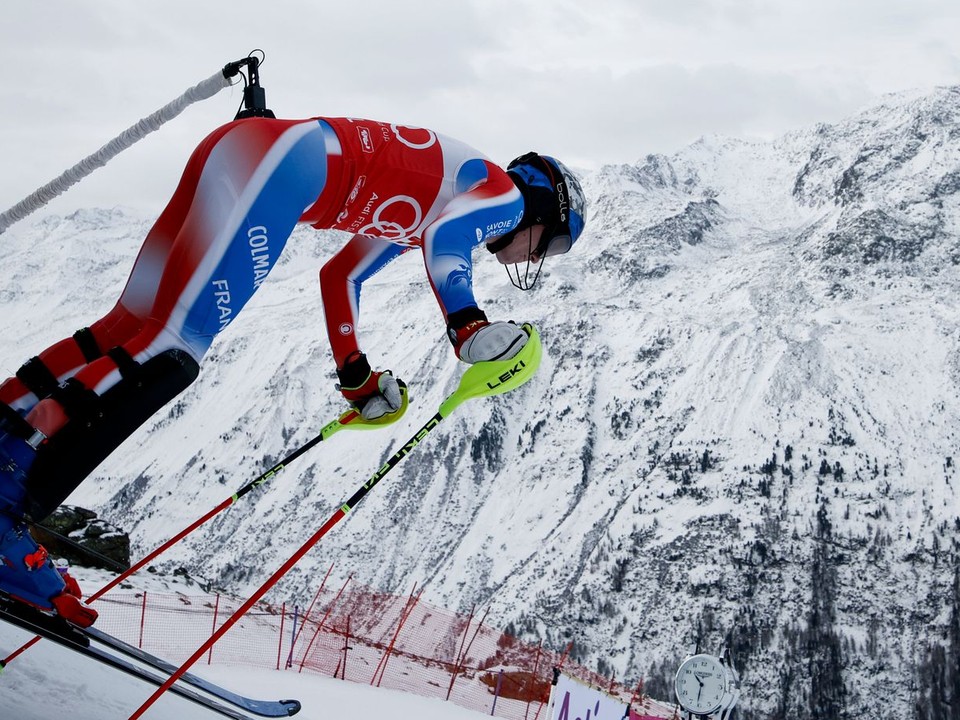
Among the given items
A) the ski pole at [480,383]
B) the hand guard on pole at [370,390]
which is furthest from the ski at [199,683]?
the hand guard on pole at [370,390]

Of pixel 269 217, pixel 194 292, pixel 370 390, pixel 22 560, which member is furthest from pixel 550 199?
pixel 22 560

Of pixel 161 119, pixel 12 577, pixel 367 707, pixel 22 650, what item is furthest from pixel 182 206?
pixel 367 707

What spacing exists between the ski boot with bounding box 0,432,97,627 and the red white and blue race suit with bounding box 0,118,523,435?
0.53 ft

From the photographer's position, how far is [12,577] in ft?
13.5

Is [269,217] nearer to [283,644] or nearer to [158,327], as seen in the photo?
[158,327]

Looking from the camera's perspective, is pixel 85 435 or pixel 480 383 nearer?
pixel 85 435

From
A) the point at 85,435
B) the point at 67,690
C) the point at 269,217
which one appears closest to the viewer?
the point at 85,435

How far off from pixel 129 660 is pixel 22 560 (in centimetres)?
91

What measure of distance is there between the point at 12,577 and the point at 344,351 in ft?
7.83

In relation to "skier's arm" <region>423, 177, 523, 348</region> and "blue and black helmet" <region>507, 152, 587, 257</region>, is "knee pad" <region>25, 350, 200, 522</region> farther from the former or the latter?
"blue and black helmet" <region>507, 152, 587, 257</region>

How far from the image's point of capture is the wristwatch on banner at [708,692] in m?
9.02

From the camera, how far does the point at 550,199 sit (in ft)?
17.9

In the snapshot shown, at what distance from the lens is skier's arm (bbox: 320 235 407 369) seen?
575cm

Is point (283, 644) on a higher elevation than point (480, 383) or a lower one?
lower
